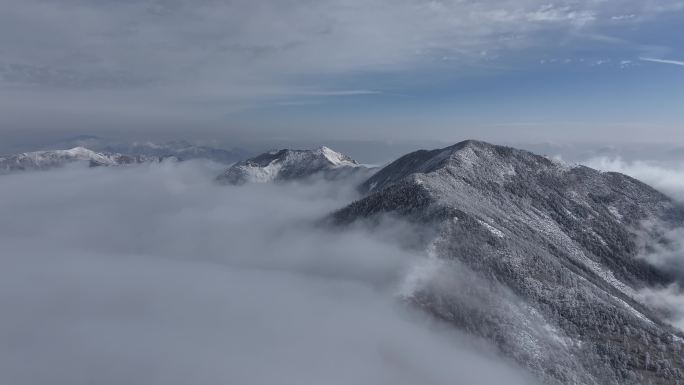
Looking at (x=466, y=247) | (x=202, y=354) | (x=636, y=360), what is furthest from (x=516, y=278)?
(x=202, y=354)

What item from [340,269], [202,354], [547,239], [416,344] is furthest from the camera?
[547,239]

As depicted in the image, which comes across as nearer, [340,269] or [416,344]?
[416,344]

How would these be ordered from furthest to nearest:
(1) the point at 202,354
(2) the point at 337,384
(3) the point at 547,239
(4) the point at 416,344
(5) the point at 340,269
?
(3) the point at 547,239, (5) the point at 340,269, (1) the point at 202,354, (4) the point at 416,344, (2) the point at 337,384

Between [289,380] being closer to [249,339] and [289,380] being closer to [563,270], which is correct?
[249,339]

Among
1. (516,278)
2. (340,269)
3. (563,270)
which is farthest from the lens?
(340,269)

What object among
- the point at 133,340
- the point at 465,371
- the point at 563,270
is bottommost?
the point at 133,340

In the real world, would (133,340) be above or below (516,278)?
below

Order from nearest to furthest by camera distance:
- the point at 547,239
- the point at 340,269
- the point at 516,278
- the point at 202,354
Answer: the point at 202,354 < the point at 516,278 < the point at 340,269 < the point at 547,239

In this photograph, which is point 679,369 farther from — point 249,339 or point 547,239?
point 249,339

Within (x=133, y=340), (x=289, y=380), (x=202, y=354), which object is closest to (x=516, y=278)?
(x=289, y=380)
